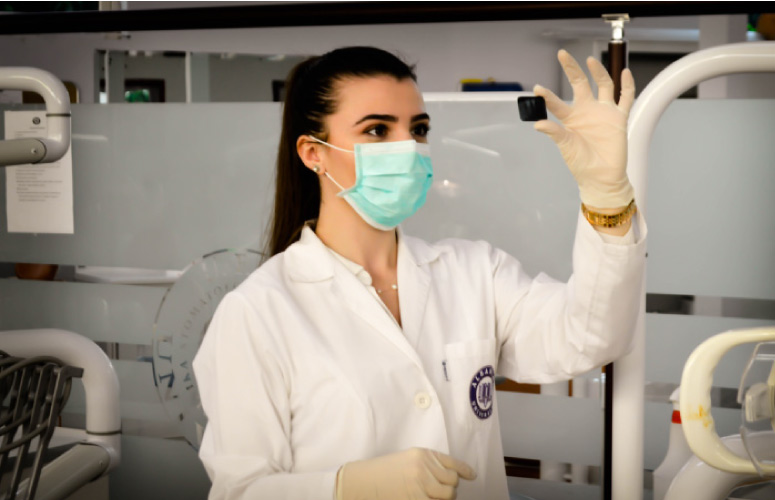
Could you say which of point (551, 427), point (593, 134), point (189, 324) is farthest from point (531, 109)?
point (189, 324)

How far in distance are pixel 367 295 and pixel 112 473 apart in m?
1.13

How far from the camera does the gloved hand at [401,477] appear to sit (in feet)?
3.78

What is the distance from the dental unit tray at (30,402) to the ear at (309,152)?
564 mm

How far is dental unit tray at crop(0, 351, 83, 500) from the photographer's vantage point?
1421 mm

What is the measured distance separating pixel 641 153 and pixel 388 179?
43 centimetres

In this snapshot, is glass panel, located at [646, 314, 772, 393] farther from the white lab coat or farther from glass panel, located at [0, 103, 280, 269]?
glass panel, located at [0, 103, 280, 269]

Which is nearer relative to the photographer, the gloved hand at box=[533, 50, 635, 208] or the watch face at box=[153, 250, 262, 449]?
the gloved hand at box=[533, 50, 635, 208]

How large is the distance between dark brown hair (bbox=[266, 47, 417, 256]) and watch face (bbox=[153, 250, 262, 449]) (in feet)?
1.59

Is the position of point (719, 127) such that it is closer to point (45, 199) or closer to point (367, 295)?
point (367, 295)

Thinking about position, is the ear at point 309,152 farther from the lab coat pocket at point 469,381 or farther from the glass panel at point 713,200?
the glass panel at point 713,200

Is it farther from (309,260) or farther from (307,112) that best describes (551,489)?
(307,112)

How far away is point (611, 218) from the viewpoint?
46.3 inches

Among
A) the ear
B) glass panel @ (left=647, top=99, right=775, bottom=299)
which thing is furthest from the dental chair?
glass panel @ (left=647, top=99, right=775, bottom=299)

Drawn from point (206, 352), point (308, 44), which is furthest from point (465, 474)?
point (308, 44)
